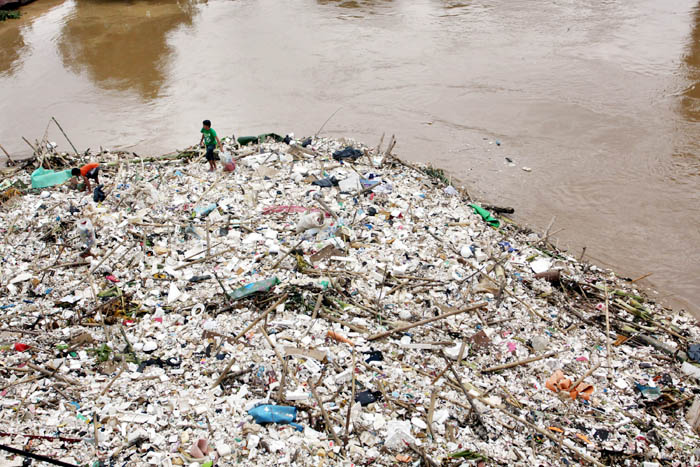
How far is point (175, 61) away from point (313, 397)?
12034mm

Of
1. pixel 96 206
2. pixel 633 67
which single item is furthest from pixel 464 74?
pixel 96 206

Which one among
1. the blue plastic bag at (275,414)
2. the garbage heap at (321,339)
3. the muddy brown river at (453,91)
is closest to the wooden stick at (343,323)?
the garbage heap at (321,339)

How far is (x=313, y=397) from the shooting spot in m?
3.34

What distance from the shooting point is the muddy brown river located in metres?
6.77

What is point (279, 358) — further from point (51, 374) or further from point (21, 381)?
point (21, 381)

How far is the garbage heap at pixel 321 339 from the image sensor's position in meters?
3.09

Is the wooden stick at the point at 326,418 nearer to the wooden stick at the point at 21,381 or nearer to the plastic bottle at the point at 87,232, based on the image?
the wooden stick at the point at 21,381

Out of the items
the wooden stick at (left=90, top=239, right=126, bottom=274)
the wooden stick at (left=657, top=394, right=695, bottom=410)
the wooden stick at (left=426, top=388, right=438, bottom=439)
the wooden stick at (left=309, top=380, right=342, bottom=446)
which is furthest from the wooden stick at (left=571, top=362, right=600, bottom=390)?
the wooden stick at (left=90, top=239, right=126, bottom=274)

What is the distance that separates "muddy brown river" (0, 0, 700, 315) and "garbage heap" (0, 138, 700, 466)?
1481 mm

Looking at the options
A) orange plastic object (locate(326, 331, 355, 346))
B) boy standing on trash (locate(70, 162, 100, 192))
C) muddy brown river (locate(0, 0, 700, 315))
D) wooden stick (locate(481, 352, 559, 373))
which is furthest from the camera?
muddy brown river (locate(0, 0, 700, 315))

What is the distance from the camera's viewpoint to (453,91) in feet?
33.9

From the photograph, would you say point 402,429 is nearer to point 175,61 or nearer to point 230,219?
point 230,219

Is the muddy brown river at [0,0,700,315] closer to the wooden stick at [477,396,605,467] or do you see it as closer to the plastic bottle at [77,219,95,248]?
the wooden stick at [477,396,605,467]

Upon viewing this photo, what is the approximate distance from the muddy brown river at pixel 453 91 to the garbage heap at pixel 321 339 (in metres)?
1.48
